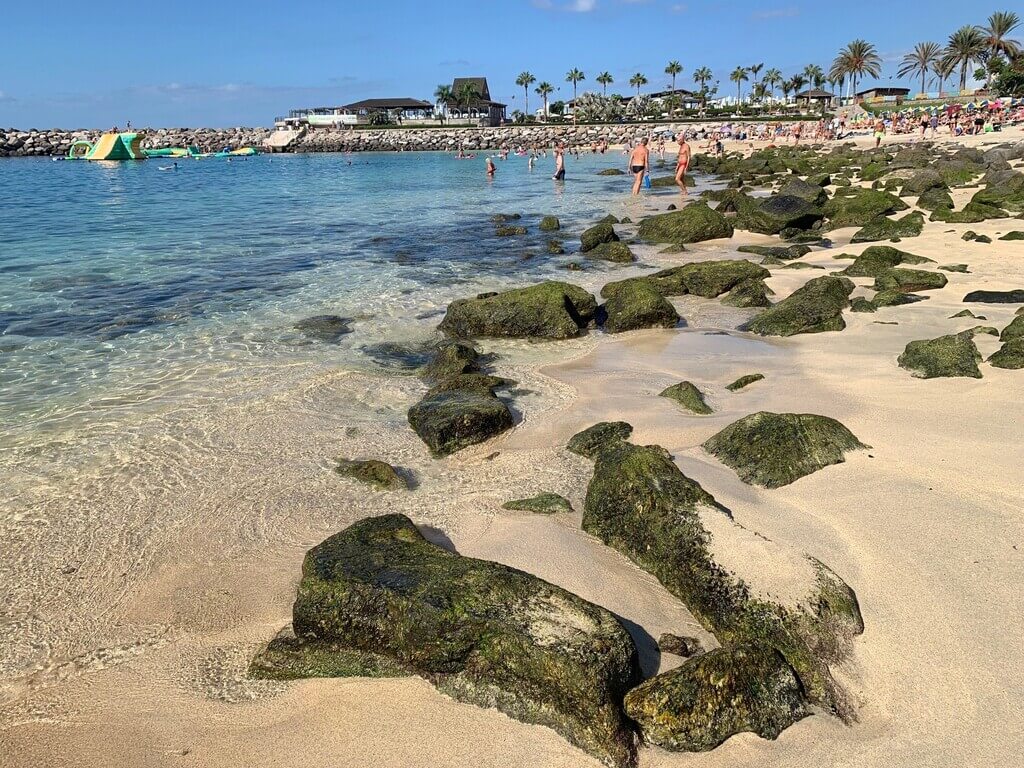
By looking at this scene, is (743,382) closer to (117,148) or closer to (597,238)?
(597,238)

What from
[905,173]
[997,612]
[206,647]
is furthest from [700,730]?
[905,173]

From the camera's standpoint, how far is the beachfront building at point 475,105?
122812 millimetres

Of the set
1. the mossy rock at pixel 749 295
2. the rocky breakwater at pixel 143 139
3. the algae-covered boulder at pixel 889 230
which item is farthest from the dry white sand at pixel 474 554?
the rocky breakwater at pixel 143 139

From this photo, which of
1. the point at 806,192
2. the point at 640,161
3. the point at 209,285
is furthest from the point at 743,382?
the point at 640,161

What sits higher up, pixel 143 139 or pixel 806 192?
pixel 143 139

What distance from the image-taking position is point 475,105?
124m

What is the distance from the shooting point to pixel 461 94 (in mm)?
121500

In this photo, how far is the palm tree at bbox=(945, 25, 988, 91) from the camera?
3309 inches

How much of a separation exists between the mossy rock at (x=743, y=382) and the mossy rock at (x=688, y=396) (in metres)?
0.42

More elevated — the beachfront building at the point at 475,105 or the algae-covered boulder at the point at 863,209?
the beachfront building at the point at 475,105

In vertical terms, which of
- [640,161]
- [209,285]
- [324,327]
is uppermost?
[640,161]

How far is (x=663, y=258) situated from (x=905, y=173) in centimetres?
1785

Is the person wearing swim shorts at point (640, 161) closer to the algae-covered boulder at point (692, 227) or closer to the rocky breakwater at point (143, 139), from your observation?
the algae-covered boulder at point (692, 227)

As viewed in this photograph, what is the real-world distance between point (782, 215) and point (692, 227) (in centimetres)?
237
